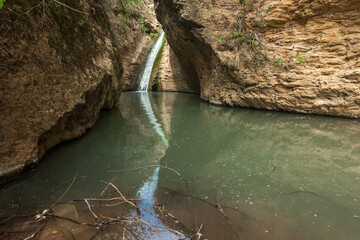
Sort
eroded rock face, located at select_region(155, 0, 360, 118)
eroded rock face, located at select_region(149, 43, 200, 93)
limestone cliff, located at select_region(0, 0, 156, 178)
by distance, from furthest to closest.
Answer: eroded rock face, located at select_region(149, 43, 200, 93)
eroded rock face, located at select_region(155, 0, 360, 118)
limestone cliff, located at select_region(0, 0, 156, 178)

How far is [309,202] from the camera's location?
1.82 m

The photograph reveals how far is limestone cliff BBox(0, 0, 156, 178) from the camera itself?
6.95 ft

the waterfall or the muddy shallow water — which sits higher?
the waterfall

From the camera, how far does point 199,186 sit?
2082 mm

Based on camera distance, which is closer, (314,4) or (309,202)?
(309,202)

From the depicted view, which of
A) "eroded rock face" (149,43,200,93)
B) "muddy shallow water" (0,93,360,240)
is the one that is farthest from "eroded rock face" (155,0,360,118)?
"eroded rock face" (149,43,200,93)

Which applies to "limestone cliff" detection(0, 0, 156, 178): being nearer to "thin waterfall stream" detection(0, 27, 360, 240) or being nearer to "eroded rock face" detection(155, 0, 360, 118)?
"thin waterfall stream" detection(0, 27, 360, 240)

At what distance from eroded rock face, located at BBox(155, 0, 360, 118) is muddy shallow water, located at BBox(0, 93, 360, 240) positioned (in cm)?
193

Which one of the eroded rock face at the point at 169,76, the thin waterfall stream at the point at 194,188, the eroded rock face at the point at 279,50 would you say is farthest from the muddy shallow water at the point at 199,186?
the eroded rock face at the point at 169,76

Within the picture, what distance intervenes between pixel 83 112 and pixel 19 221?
8.13 ft

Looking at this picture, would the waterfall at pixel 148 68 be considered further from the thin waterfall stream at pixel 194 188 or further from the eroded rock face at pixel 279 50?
the thin waterfall stream at pixel 194 188

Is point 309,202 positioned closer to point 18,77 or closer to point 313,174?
point 313,174

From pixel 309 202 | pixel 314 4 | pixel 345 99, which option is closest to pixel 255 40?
pixel 314 4

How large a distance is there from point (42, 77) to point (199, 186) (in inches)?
104
